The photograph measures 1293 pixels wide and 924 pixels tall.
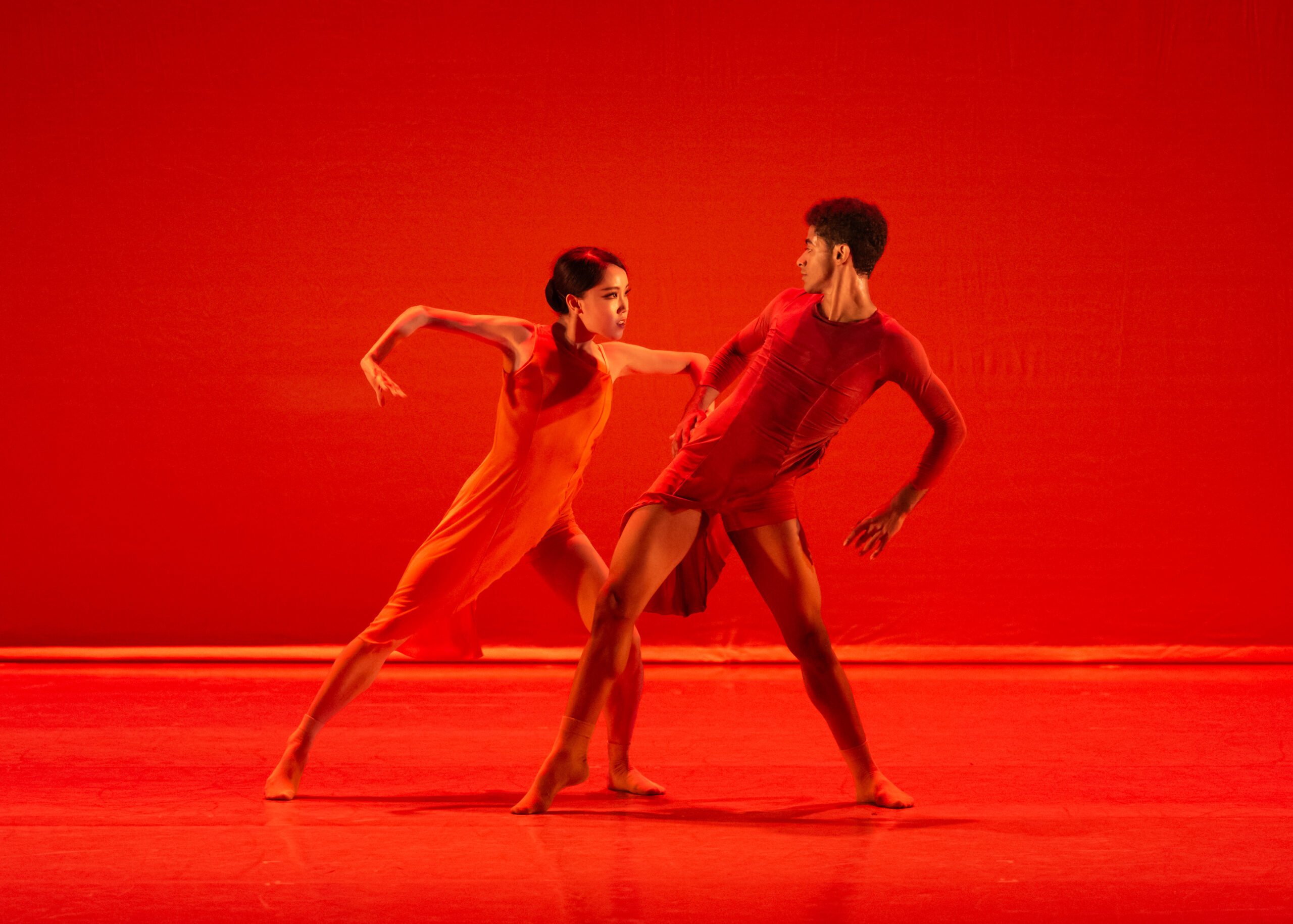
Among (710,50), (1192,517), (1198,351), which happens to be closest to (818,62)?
(710,50)

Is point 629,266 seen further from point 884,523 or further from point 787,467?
point 884,523

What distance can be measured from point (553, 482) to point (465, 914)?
1.17 meters

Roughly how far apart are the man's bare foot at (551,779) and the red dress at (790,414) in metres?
0.55

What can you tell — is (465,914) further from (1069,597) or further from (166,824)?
(1069,597)

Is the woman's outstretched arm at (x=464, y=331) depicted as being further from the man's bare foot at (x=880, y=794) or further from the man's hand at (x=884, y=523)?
the man's bare foot at (x=880, y=794)

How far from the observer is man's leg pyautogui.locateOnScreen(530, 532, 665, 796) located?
314cm

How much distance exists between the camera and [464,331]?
311 centimetres

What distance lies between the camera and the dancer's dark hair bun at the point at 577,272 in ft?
10.2

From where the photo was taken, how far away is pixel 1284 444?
552cm

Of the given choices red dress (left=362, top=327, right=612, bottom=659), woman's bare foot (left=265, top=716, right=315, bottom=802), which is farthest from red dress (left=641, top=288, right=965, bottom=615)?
woman's bare foot (left=265, top=716, right=315, bottom=802)

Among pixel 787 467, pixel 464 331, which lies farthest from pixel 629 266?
pixel 787 467

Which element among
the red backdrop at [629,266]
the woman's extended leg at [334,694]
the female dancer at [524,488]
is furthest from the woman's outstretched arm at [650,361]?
the red backdrop at [629,266]

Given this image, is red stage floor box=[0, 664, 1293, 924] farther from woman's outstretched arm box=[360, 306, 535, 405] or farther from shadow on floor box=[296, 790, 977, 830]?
woman's outstretched arm box=[360, 306, 535, 405]

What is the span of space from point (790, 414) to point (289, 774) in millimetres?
1379
